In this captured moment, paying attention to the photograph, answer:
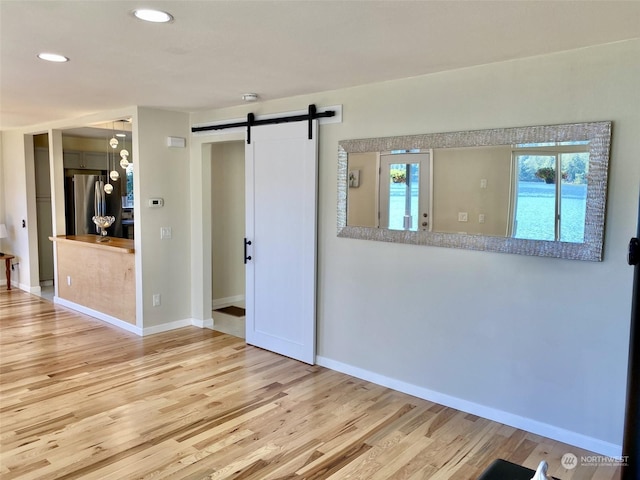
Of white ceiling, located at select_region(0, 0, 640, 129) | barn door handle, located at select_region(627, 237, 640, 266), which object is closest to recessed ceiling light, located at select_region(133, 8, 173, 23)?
white ceiling, located at select_region(0, 0, 640, 129)

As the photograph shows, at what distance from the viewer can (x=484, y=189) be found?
3.03 m

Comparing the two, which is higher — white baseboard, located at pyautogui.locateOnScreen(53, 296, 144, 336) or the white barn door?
the white barn door

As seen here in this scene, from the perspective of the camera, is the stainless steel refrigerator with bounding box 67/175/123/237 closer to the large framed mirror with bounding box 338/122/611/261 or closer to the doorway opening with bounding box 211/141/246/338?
the doorway opening with bounding box 211/141/246/338

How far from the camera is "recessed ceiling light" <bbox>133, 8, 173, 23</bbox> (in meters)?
2.14

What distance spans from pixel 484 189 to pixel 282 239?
193cm

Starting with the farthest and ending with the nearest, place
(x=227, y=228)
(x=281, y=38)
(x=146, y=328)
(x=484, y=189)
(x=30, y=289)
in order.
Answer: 1. (x=30, y=289)
2. (x=227, y=228)
3. (x=146, y=328)
4. (x=484, y=189)
5. (x=281, y=38)

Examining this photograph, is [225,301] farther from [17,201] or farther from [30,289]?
[17,201]

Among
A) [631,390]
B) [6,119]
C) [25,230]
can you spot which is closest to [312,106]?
[631,390]

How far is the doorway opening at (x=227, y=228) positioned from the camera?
5938 mm

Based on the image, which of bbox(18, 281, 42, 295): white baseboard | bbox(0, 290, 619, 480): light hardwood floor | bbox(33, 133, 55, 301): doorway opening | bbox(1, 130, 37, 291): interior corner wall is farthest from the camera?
bbox(33, 133, 55, 301): doorway opening

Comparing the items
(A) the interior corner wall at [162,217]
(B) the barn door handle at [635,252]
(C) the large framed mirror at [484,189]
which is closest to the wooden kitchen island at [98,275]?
(A) the interior corner wall at [162,217]

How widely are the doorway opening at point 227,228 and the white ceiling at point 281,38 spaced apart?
225cm

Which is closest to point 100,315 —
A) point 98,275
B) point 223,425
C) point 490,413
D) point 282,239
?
point 98,275

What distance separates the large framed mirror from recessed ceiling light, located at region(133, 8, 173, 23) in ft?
5.95
